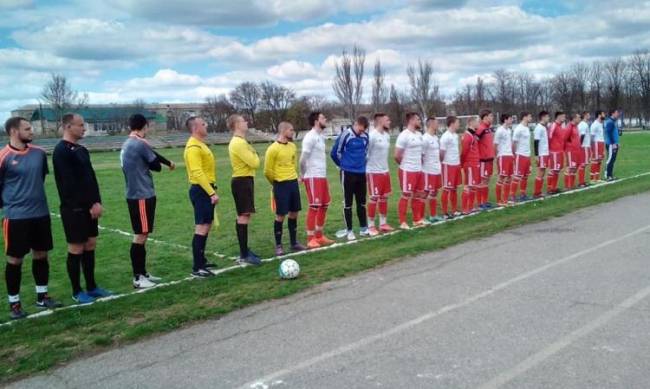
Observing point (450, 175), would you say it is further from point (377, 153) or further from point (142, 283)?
point (142, 283)

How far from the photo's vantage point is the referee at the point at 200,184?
23.5ft

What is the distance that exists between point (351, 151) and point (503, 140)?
16.5 ft

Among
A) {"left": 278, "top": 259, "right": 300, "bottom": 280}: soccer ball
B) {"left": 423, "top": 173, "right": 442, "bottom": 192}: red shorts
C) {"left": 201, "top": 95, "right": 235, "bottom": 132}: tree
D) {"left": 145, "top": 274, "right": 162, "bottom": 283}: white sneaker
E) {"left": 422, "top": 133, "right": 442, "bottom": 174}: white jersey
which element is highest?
{"left": 201, "top": 95, "right": 235, "bottom": 132}: tree

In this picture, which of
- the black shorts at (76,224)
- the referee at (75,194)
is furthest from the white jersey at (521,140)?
the black shorts at (76,224)

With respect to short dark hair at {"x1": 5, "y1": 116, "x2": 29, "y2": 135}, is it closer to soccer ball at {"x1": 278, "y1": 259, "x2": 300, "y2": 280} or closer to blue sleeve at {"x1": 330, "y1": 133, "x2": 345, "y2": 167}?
soccer ball at {"x1": 278, "y1": 259, "x2": 300, "y2": 280}

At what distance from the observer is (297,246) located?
884cm

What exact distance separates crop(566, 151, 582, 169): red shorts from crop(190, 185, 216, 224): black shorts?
11.1 m

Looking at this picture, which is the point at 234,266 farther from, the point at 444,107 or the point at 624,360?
the point at 444,107

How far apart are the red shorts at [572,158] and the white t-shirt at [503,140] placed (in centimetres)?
290

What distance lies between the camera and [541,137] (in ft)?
45.1

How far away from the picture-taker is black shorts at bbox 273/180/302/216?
8508 mm

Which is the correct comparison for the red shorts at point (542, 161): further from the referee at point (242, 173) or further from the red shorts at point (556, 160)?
the referee at point (242, 173)

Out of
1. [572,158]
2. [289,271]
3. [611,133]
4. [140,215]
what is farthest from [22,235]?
[611,133]

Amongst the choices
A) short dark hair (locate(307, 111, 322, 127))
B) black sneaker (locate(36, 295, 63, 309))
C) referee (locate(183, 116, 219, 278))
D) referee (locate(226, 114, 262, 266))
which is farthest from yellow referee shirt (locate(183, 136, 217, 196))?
short dark hair (locate(307, 111, 322, 127))
